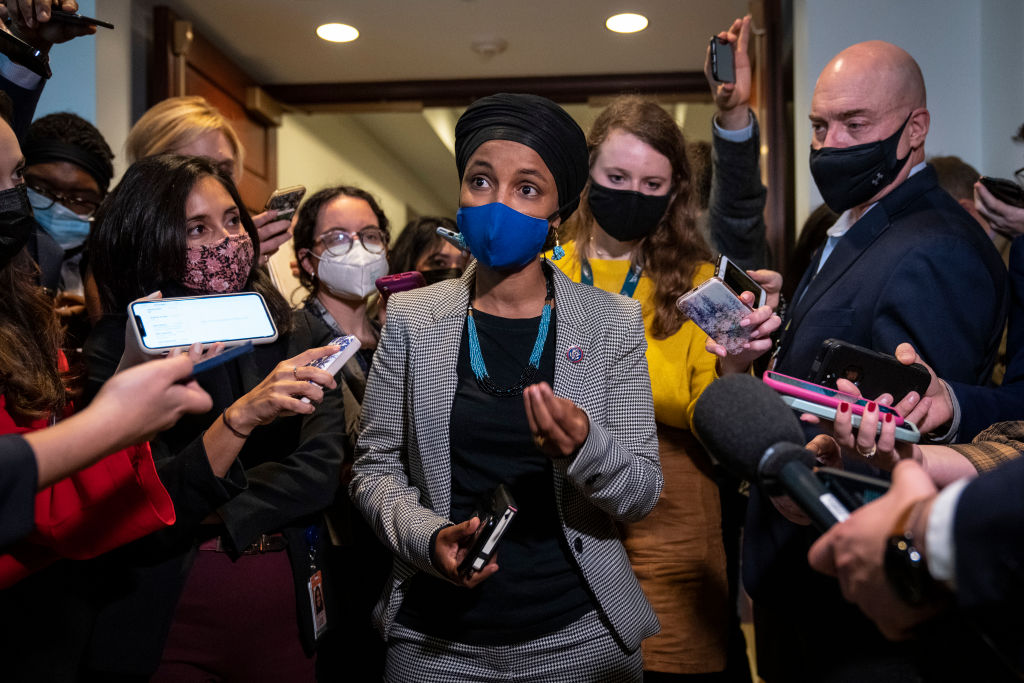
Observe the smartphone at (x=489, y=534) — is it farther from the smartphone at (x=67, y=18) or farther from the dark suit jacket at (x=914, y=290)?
the smartphone at (x=67, y=18)

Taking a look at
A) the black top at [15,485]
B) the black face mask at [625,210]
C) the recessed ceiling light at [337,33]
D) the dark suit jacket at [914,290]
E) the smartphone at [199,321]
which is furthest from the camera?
the recessed ceiling light at [337,33]

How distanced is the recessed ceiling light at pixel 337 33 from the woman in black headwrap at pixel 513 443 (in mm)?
3162

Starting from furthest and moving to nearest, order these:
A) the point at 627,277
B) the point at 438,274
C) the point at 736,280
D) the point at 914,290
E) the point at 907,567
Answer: the point at 438,274, the point at 627,277, the point at 736,280, the point at 914,290, the point at 907,567

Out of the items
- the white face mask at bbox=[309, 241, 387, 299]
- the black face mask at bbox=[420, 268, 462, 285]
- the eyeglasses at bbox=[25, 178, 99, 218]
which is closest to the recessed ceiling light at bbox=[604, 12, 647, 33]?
the black face mask at bbox=[420, 268, 462, 285]

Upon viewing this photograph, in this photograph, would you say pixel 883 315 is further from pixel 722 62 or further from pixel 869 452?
pixel 722 62

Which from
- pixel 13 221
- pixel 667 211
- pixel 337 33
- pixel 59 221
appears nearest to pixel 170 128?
pixel 59 221

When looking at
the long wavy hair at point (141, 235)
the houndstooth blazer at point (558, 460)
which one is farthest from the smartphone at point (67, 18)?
the houndstooth blazer at point (558, 460)

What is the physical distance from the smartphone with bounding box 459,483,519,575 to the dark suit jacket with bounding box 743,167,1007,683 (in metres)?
0.70

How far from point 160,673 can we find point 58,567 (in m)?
Answer: 0.30

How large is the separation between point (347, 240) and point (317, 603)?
4.20ft

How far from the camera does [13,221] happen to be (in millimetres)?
1523

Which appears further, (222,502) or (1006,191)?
(1006,191)

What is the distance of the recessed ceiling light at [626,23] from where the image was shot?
14.5 ft

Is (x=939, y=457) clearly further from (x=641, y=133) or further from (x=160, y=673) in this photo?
(x=160, y=673)
